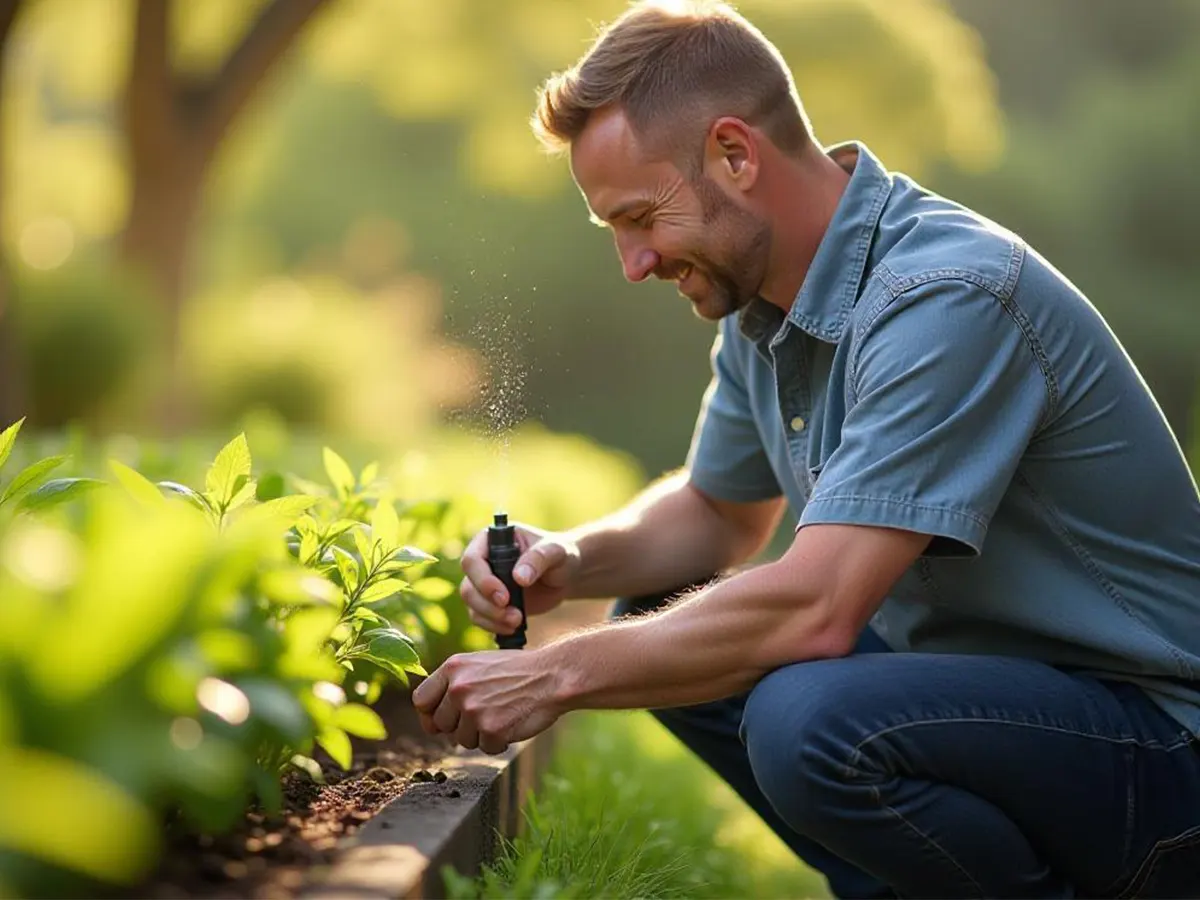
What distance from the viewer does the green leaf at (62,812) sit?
1.01 m

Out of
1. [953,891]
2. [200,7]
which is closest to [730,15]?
[953,891]

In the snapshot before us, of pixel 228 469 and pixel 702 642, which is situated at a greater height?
pixel 228 469

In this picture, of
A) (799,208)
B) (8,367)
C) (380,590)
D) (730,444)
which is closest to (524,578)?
(380,590)

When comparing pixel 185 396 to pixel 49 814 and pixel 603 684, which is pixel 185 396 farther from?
pixel 49 814

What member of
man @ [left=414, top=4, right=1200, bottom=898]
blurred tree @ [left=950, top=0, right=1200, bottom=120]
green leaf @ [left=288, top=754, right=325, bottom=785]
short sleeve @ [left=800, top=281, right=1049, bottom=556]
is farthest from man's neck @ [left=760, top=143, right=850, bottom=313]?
blurred tree @ [left=950, top=0, right=1200, bottom=120]

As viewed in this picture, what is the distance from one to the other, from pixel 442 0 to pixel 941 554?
11826 mm

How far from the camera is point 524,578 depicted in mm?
2223

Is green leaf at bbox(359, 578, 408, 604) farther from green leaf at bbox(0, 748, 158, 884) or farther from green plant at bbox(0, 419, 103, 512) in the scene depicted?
green leaf at bbox(0, 748, 158, 884)

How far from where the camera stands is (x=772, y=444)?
2.45 metres

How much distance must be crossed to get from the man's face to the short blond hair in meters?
0.03

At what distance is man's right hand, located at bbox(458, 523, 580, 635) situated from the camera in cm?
219

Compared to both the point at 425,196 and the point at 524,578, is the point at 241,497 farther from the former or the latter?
the point at 425,196

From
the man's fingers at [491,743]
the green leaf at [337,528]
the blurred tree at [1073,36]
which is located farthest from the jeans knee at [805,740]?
the blurred tree at [1073,36]

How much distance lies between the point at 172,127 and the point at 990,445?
806 centimetres
